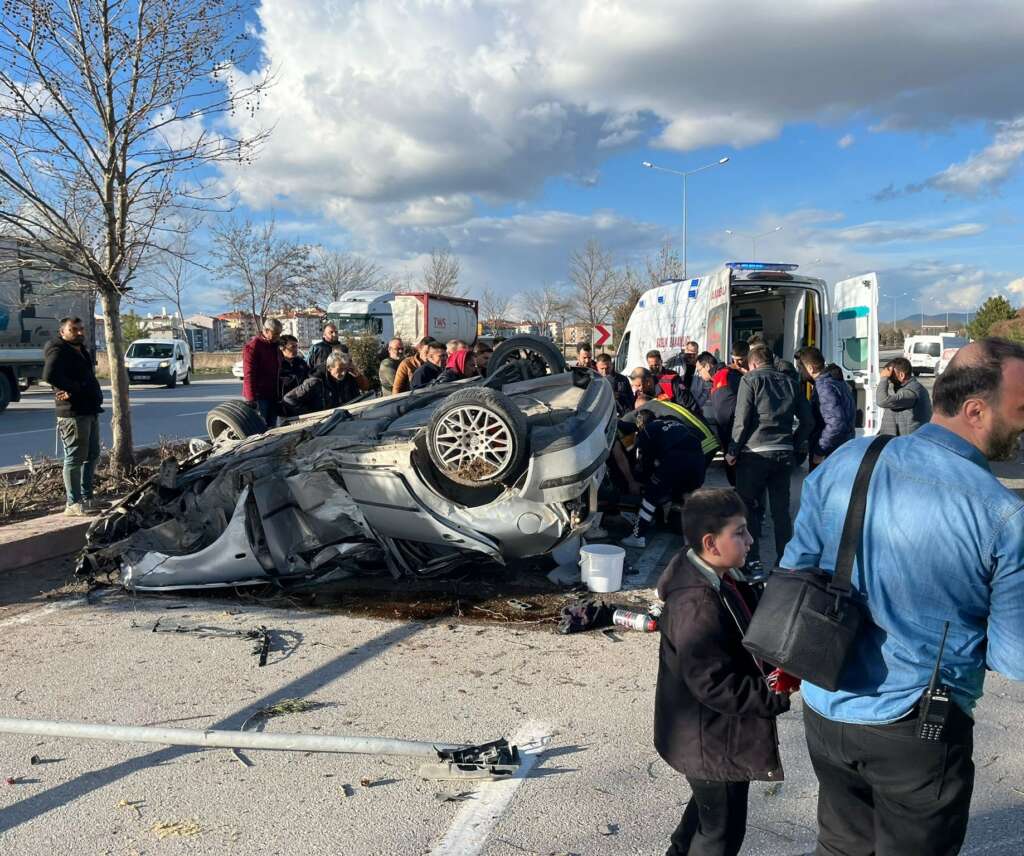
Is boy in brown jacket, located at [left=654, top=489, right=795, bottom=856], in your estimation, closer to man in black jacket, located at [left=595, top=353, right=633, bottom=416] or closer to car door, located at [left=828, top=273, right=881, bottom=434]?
man in black jacket, located at [left=595, top=353, right=633, bottom=416]

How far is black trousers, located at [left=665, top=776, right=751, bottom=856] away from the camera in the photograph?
7.25 feet

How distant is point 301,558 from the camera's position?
5309 mm

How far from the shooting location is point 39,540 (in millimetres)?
5980

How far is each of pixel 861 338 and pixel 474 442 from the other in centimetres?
639

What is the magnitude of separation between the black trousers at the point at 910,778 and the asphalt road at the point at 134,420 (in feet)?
34.1

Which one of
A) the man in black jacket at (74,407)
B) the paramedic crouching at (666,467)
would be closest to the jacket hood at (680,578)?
the paramedic crouching at (666,467)

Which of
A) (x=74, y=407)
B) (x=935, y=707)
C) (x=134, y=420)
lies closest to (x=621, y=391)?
(x=74, y=407)

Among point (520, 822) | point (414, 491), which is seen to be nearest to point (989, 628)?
point (520, 822)

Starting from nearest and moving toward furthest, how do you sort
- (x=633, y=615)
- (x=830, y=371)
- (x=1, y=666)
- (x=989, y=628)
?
(x=989, y=628) < (x=1, y=666) < (x=633, y=615) < (x=830, y=371)

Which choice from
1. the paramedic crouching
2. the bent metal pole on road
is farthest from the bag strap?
the paramedic crouching

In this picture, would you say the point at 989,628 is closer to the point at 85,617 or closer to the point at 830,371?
the point at 85,617

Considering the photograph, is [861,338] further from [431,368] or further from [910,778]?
[910,778]

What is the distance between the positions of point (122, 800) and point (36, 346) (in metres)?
17.4

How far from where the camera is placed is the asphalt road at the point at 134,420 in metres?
12.2
